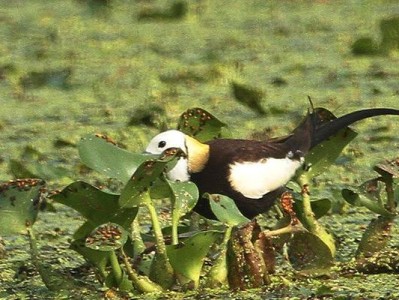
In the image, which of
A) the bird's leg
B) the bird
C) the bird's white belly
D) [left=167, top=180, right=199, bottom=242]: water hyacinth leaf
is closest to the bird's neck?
the bird

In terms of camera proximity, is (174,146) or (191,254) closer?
(191,254)

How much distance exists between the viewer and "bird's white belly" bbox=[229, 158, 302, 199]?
4031 mm

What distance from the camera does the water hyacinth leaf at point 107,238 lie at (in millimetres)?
3307

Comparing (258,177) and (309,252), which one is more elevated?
(258,177)

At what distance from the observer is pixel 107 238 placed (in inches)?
131

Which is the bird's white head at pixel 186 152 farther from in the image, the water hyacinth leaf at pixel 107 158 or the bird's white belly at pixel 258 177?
the water hyacinth leaf at pixel 107 158

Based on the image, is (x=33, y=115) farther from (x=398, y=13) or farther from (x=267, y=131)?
(x=398, y=13)

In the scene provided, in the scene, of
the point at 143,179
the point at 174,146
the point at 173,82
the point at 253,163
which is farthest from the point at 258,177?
the point at 173,82

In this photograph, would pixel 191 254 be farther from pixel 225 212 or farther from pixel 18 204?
pixel 18 204

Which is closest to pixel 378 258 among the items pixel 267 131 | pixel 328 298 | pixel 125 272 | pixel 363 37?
pixel 328 298

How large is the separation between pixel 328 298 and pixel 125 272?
560mm

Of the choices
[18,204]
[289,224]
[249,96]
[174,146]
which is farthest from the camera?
[249,96]

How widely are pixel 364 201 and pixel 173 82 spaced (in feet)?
10.4

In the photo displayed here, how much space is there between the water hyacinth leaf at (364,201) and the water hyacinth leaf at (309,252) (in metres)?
0.18
